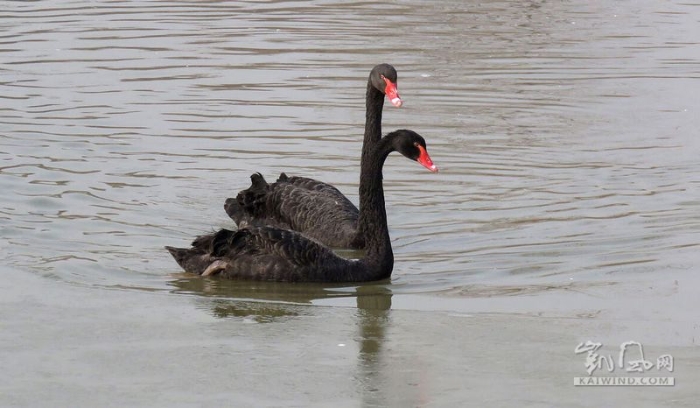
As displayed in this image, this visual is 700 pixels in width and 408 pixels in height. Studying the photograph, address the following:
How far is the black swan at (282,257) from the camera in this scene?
778cm

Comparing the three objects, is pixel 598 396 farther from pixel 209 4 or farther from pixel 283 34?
pixel 209 4

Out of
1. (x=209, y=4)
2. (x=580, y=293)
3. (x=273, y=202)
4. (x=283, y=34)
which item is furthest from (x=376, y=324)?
(x=209, y=4)

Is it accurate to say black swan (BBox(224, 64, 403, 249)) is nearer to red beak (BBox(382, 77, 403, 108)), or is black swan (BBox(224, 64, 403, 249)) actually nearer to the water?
red beak (BBox(382, 77, 403, 108))

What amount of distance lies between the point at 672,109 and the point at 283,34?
202 inches

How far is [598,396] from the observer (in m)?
5.71

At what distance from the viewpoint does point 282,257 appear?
7.80 m

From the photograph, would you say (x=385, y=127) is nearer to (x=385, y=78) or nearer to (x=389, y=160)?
(x=389, y=160)

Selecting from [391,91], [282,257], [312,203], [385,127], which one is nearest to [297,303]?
[282,257]

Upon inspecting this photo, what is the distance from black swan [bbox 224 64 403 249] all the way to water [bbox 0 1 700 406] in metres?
0.32

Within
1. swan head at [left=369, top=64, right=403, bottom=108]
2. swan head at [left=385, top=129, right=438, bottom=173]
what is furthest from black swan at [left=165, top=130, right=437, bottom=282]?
swan head at [left=369, top=64, right=403, bottom=108]
